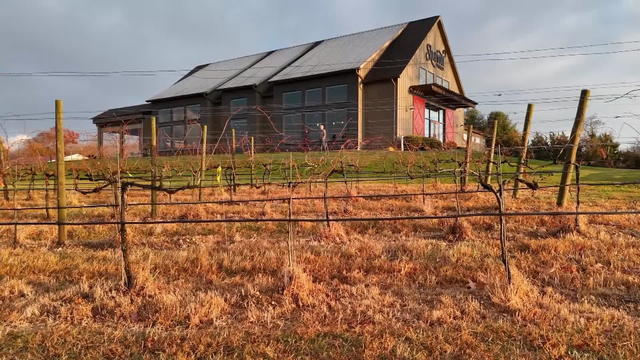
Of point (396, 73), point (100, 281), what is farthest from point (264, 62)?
point (100, 281)

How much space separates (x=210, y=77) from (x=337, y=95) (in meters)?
14.0

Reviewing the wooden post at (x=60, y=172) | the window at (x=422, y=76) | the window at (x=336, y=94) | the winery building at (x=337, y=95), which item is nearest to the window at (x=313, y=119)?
the winery building at (x=337, y=95)

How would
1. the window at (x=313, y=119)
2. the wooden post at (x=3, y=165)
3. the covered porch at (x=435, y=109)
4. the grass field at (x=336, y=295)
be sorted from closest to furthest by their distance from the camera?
the grass field at (x=336, y=295)
the wooden post at (x=3, y=165)
the covered porch at (x=435, y=109)
the window at (x=313, y=119)

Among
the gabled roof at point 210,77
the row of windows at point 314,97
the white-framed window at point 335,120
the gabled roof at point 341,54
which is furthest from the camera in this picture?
the gabled roof at point 210,77

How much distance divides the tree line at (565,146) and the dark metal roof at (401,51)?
6.30 metres

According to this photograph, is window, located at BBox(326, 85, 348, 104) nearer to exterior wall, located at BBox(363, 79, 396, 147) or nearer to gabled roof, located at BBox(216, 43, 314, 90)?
exterior wall, located at BBox(363, 79, 396, 147)

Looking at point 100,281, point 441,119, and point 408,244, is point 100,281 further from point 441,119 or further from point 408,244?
point 441,119

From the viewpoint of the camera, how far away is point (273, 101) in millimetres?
28594

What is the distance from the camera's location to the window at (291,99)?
27406 mm

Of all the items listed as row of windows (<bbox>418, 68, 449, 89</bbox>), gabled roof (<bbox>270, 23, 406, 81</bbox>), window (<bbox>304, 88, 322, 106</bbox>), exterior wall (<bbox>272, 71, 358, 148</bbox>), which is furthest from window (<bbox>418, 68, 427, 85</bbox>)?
window (<bbox>304, 88, 322, 106</bbox>)

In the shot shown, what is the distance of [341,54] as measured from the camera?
2811cm

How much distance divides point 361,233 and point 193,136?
91.6 ft

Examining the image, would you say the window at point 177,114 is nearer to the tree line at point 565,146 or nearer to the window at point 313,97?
the window at point 313,97

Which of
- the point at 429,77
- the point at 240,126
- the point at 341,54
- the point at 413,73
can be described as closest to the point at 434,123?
the point at 429,77
